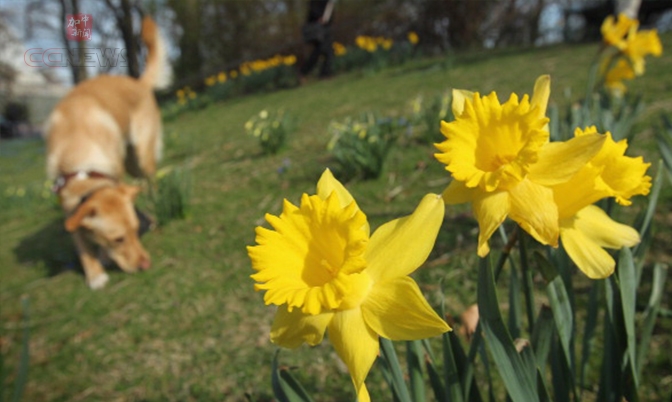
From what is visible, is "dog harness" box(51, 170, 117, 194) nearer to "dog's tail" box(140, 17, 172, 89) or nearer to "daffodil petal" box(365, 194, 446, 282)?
"dog's tail" box(140, 17, 172, 89)

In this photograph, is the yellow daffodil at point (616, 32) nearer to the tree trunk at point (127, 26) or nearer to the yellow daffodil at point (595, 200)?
the yellow daffodil at point (595, 200)

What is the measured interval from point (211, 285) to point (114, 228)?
97 centimetres

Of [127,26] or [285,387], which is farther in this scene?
[127,26]

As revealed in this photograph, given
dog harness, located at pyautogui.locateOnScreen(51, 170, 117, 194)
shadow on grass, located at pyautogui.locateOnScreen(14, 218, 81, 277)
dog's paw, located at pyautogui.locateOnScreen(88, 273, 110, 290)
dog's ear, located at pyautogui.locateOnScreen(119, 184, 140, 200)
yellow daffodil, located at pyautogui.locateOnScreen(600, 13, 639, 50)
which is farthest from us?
shadow on grass, located at pyautogui.locateOnScreen(14, 218, 81, 277)

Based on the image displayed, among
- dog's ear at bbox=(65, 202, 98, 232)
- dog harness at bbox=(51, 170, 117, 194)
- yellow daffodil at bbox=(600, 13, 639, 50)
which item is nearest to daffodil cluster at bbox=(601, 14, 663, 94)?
yellow daffodil at bbox=(600, 13, 639, 50)

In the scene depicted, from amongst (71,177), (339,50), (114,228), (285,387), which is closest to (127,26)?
(339,50)

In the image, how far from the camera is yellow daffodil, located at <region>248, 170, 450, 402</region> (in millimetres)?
598

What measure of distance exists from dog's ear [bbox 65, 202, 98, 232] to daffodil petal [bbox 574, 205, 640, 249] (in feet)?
9.67

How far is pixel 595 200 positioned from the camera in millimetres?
674

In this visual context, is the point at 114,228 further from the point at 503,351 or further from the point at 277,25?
the point at 277,25

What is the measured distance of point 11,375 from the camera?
2275 millimetres

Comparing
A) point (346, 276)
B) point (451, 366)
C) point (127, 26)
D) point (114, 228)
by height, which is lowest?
point (127, 26)

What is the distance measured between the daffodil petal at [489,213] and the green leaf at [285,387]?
394 millimetres

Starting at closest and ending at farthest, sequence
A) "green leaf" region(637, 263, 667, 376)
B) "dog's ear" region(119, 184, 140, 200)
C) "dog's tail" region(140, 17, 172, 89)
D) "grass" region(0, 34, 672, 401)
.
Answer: "green leaf" region(637, 263, 667, 376)
"grass" region(0, 34, 672, 401)
"dog's ear" region(119, 184, 140, 200)
"dog's tail" region(140, 17, 172, 89)
